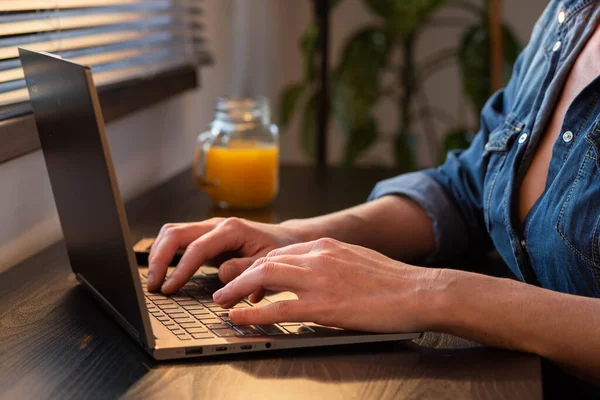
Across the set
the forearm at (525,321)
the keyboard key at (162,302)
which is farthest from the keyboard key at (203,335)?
the forearm at (525,321)

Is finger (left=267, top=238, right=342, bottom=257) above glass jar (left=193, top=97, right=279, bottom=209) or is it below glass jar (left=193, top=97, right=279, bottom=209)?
above

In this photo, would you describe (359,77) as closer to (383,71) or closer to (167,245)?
(383,71)

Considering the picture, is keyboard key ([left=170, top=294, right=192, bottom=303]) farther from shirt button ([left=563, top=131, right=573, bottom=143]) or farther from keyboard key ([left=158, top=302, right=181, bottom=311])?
shirt button ([left=563, top=131, right=573, bottom=143])

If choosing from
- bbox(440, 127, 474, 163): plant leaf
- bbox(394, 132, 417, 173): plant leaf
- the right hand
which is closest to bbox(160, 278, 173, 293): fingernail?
the right hand

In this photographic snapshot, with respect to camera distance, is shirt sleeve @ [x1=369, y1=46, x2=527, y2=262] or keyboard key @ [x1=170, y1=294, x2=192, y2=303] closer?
keyboard key @ [x1=170, y1=294, x2=192, y2=303]

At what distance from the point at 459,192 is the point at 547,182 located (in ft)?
0.80

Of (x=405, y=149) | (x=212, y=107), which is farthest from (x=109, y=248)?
(x=405, y=149)

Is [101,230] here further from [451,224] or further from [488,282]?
[451,224]

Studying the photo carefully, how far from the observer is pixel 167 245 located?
0.93 m

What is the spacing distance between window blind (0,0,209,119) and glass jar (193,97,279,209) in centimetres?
20

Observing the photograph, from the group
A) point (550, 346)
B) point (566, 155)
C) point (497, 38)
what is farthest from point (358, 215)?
point (497, 38)

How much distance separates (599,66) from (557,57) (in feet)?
0.32

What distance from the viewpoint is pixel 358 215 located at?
3.73 ft

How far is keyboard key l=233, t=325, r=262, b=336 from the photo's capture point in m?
0.78
